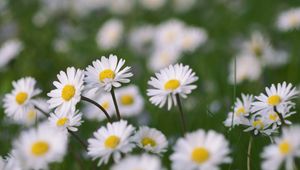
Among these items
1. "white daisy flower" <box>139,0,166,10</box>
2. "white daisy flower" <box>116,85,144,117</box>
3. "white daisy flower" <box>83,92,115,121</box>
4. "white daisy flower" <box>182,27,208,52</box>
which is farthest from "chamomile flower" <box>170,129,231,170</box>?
"white daisy flower" <box>139,0,166,10</box>

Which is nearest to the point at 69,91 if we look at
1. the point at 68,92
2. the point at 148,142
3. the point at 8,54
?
the point at 68,92

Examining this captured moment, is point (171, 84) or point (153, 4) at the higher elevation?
point (153, 4)

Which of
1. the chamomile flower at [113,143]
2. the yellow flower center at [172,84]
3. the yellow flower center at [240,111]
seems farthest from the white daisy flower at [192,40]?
the chamomile flower at [113,143]

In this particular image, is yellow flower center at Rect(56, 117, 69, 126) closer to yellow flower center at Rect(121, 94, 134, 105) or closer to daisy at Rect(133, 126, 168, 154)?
daisy at Rect(133, 126, 168, 154)

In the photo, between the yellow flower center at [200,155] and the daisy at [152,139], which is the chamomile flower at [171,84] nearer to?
the daisy at [152,139]

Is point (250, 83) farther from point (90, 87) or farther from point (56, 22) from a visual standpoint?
point (56, 22)

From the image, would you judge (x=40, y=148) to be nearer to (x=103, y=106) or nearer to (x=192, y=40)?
(x=103, y=106)

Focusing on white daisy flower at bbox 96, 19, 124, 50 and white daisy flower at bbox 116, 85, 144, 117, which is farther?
white daisy flower at bbox 96, 19, 124, 50
